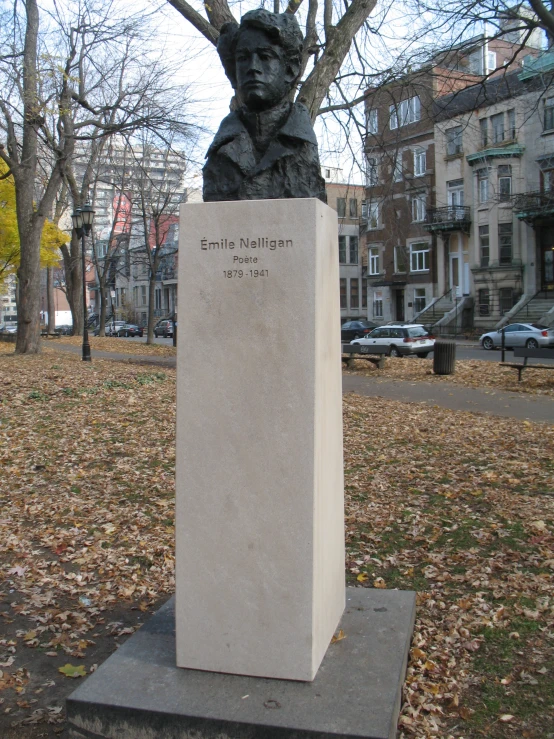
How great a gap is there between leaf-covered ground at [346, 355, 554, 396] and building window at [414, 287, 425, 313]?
1166 inches

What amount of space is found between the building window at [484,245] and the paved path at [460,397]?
103 ft

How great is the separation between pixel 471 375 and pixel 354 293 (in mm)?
50303

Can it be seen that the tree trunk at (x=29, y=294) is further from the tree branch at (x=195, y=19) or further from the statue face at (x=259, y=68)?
the statue face at (x=259, y=68)

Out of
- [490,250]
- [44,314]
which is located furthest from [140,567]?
[44,314]

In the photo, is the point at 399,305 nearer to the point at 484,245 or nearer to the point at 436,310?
the point at 436,310

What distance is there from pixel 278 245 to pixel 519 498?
4.49 metres

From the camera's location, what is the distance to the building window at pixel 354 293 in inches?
2682

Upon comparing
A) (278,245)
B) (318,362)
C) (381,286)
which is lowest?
(318,362)

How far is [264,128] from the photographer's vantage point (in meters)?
4.00

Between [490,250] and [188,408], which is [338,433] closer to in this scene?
[188,408]

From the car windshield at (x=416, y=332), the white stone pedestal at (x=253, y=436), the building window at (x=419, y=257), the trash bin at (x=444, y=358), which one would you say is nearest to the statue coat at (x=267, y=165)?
the white stone pedestal at (x=253, y=436)

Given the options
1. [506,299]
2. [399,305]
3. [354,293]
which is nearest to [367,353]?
[506,299]

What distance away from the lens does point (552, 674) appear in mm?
3799

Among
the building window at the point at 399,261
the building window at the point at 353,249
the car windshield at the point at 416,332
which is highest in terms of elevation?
the building window at the point at 353,249
